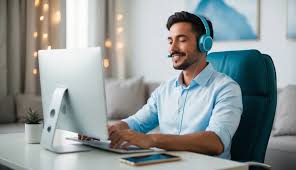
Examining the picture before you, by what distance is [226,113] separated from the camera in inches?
71.2

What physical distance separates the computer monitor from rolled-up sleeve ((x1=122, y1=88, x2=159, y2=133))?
15.9 inches

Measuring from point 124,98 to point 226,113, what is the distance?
2.59 metres

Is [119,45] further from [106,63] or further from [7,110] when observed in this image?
[7,110]

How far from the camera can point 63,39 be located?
4.57m

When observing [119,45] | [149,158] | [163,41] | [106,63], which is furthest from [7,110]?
[149,158]

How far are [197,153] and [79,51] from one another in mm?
548

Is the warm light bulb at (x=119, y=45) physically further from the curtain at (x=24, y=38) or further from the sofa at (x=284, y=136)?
the sofa at (x=284, y=136)

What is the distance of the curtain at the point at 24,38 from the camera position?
4.22 meters

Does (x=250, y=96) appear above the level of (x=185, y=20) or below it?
A: below

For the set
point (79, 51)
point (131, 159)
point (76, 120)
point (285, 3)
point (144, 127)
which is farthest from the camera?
point (285, 3)

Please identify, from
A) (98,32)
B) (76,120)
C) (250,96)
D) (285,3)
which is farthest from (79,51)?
(98,32)

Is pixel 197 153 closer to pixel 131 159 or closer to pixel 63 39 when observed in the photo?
pixel 131 159

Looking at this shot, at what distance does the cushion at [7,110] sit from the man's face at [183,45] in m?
2.52

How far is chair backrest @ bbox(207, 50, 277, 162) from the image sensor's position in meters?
1.91
